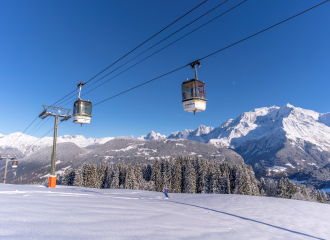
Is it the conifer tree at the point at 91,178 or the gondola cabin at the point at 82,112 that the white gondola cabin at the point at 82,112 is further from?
the conifer tree at the point at 91,178

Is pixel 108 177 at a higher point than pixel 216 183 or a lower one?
lower

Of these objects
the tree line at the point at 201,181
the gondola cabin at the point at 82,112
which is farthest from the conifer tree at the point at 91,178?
the gondola cabin at the point at 82,112

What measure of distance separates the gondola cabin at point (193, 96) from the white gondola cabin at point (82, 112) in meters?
13.0

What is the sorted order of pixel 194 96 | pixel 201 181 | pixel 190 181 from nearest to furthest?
pixel 194 96 → pixel 190 181 → pixel 201 181

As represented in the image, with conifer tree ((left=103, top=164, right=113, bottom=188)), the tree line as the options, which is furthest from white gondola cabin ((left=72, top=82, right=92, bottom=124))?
conifer tree ((left=103, top=164, right=113, bottom=188))

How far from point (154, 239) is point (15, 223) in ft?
13.0

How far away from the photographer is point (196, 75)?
50.5 feet

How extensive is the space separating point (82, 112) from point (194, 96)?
14376 mm

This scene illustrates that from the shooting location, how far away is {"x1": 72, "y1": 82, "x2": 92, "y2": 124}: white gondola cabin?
2153 centimetres

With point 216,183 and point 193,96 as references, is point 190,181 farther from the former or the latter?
point 193,96

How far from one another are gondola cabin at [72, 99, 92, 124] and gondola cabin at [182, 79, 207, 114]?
42.6 feet

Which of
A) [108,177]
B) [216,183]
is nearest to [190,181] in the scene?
[216,183]

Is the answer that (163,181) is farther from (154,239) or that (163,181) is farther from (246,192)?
(154,239)

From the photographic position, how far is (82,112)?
21672 mm
